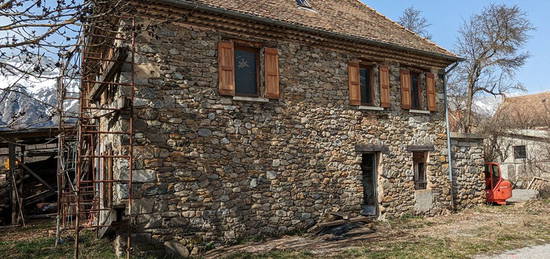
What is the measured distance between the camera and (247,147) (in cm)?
868

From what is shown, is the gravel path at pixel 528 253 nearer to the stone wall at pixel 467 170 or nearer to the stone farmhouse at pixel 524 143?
the stone wall at pixel 467 170

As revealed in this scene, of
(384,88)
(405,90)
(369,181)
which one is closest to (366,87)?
(384,88)

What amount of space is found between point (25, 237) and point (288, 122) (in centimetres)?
709

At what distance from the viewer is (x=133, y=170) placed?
7328 mm

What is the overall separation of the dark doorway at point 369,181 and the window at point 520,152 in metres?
18.0

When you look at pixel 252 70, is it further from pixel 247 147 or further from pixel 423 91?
pixel 423 91

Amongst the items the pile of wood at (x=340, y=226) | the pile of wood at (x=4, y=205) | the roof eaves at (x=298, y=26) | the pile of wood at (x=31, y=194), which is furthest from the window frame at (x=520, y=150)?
the pile of wood at (x=4, y=205)

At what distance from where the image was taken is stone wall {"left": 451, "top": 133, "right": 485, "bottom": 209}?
12617 mm

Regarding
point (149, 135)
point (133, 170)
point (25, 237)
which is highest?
point (149, 135)

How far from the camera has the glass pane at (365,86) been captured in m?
11.1

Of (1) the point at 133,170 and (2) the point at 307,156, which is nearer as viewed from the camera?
(1) the point at 133,170

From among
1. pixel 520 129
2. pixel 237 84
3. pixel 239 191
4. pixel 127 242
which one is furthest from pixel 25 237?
pixel 520 129

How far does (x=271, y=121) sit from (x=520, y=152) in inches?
856

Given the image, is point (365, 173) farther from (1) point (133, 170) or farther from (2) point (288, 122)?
(1) point (133, 170)
